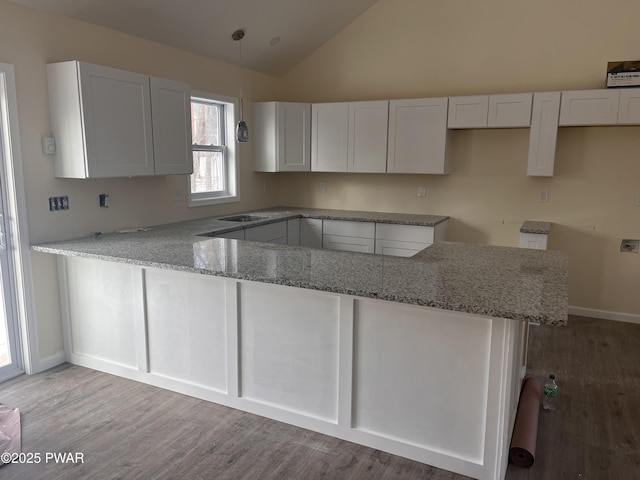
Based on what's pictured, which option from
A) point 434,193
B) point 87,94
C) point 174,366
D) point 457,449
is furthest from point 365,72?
point 457,449

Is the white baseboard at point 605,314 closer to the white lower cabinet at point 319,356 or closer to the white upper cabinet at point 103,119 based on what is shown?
the white lower cabinet at point 319,356

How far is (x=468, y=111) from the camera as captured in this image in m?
4.53

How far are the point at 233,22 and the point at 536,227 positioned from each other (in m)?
3.21

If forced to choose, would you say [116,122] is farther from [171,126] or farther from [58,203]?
[58,203]

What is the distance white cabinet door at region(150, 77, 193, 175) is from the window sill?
0.65 meters

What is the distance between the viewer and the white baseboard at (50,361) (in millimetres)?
3314

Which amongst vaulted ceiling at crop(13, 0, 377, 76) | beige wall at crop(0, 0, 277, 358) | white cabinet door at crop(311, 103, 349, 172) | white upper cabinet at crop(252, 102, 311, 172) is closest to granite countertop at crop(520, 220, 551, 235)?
white cabinet door at crop(311, 103, 349, 172)

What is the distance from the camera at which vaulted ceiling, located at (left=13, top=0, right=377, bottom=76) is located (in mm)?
3393

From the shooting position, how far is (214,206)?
193 inches

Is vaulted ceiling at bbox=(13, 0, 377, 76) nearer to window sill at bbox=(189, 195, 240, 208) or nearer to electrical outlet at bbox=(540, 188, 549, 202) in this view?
window sill at bbox=(189, 195, 240, 208)

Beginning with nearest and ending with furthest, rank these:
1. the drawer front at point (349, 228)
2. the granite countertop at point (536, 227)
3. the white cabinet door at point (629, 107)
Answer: the white cabinet door at point (629, 107), the granite countertop at point (536, 227), the drawer front at point (349, 228)

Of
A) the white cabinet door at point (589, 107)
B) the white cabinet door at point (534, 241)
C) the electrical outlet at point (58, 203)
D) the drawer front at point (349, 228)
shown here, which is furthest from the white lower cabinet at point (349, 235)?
the electrical outlet at point (58, 203)

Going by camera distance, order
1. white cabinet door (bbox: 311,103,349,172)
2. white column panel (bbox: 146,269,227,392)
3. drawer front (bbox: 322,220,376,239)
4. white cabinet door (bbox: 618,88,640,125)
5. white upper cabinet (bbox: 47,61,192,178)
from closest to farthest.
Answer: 1. white column panel (bbox: 146,269,227,392)
2. white upper cabinet (bbox: 47,61,192,178)
3. white cabinet door (bbox: 618,88,640,125)
4. drawer front (bbox: 322,220,376,239)
5. white cabinet door (bbox: 311,103,349,172)

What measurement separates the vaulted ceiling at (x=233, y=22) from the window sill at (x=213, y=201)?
Answer: 1.35 metres
